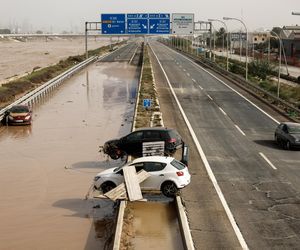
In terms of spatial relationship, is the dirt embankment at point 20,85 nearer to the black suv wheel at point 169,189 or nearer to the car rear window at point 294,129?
the car rear window at point 294,129

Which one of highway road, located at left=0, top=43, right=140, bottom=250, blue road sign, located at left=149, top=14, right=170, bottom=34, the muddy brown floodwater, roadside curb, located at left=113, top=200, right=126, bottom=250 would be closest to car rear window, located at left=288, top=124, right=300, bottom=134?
highway road, located at left=0, top=43, right=140, bottom=250

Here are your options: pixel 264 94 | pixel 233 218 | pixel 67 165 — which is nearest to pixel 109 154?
pixel 67 165

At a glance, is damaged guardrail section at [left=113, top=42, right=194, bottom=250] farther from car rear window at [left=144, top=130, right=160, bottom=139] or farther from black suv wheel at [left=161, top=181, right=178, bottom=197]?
car rear window at [left=144, top=130, right=160, bottom=139]

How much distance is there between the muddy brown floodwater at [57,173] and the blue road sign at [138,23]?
2857 cm

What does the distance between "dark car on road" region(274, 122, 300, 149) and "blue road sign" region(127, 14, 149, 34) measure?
160ft

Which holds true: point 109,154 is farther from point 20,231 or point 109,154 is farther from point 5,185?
point 20,231

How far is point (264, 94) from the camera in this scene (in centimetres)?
4562

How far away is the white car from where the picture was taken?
1791 centimetres

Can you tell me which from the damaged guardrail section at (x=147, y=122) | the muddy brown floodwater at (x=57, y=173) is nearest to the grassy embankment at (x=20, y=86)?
the muddy brown floodwater at (x=57, y=173)

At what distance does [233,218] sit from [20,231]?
6.77 meters

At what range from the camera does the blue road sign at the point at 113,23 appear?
74750 millimetres

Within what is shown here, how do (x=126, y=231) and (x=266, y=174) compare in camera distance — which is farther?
(x=266, y=174)

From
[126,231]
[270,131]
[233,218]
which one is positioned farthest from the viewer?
[270,131]

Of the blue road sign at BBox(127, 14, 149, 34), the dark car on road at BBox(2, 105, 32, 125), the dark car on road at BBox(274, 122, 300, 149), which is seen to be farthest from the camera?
the blue road sign at BBox(127, 14, 149, 34)
